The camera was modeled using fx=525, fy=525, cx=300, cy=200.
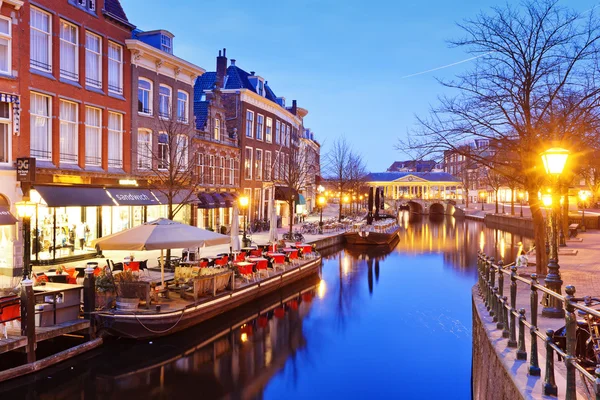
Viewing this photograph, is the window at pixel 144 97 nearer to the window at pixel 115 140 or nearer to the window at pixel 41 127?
the window at pixel 115 140

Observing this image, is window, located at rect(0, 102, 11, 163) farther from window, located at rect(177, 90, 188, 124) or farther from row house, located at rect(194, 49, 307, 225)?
row house, located at rect(194, 49, 307, 225)

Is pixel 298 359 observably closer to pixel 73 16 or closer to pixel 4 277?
pixel 4 277

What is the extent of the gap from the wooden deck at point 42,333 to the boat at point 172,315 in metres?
0.66

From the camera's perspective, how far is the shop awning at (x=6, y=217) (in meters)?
18.5

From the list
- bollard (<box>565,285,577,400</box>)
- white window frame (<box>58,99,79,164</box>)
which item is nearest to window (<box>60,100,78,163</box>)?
white window frame (<box>58,99,79,164</box>)

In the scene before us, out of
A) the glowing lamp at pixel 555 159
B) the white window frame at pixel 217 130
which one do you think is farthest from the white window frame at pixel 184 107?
the glowing lamp at pixel 555 159

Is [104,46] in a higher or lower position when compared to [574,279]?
higher

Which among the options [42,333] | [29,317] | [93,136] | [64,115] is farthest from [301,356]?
[93,136]

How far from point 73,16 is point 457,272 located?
76.9 feet

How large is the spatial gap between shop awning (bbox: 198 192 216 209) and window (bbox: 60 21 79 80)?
12143mm

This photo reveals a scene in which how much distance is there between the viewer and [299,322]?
17.7 metres

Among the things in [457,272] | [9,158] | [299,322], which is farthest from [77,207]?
[457,272]

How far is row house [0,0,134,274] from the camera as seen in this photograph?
65.2 feet

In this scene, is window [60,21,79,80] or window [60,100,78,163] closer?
window [60,21,79,80]
